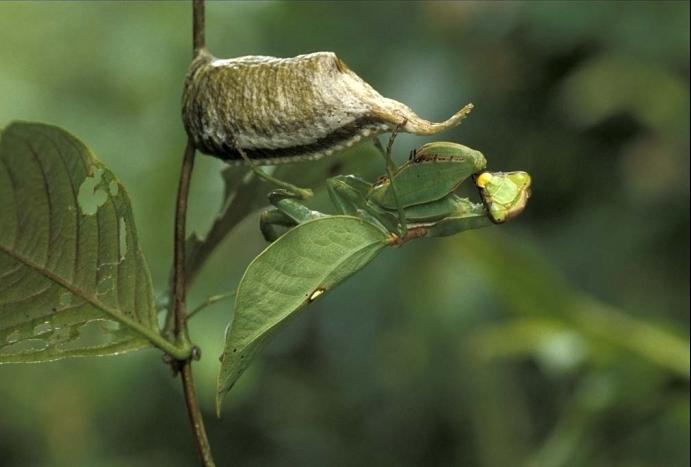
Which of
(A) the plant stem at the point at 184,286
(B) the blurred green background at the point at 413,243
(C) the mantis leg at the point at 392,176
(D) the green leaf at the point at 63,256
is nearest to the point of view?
(D) the green leaf at the point at 63,256

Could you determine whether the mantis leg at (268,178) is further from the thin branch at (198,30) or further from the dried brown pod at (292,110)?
the thin branch at (198,30)

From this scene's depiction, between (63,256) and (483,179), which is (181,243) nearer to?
(63,256)

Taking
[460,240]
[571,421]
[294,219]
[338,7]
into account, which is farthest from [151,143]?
[294,219]

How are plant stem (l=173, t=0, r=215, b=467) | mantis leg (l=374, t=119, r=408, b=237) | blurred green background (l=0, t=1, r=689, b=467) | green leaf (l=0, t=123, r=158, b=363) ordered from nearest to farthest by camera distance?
green leaf (l=0, t=123, r=158, b=363) < plant stem (l=173, t=0, r=215, b=467) < mantis leg (l=374, t=119, r=408, b=237) < blurred green background (l=0, t=1, r=689, b=467)

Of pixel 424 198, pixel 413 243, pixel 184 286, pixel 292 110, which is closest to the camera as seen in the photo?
pixel 292 110

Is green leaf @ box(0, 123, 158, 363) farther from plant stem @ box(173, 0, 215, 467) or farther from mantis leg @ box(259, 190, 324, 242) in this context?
mantis leg @ box(259, 190, 324, 242)

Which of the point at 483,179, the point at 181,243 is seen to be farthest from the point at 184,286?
the point at 483,179

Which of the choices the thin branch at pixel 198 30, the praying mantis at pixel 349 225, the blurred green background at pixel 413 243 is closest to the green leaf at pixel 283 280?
the praying mantis at pixel 349 225

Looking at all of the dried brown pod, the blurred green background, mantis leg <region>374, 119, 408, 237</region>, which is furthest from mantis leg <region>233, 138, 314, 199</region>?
the blurred green background
